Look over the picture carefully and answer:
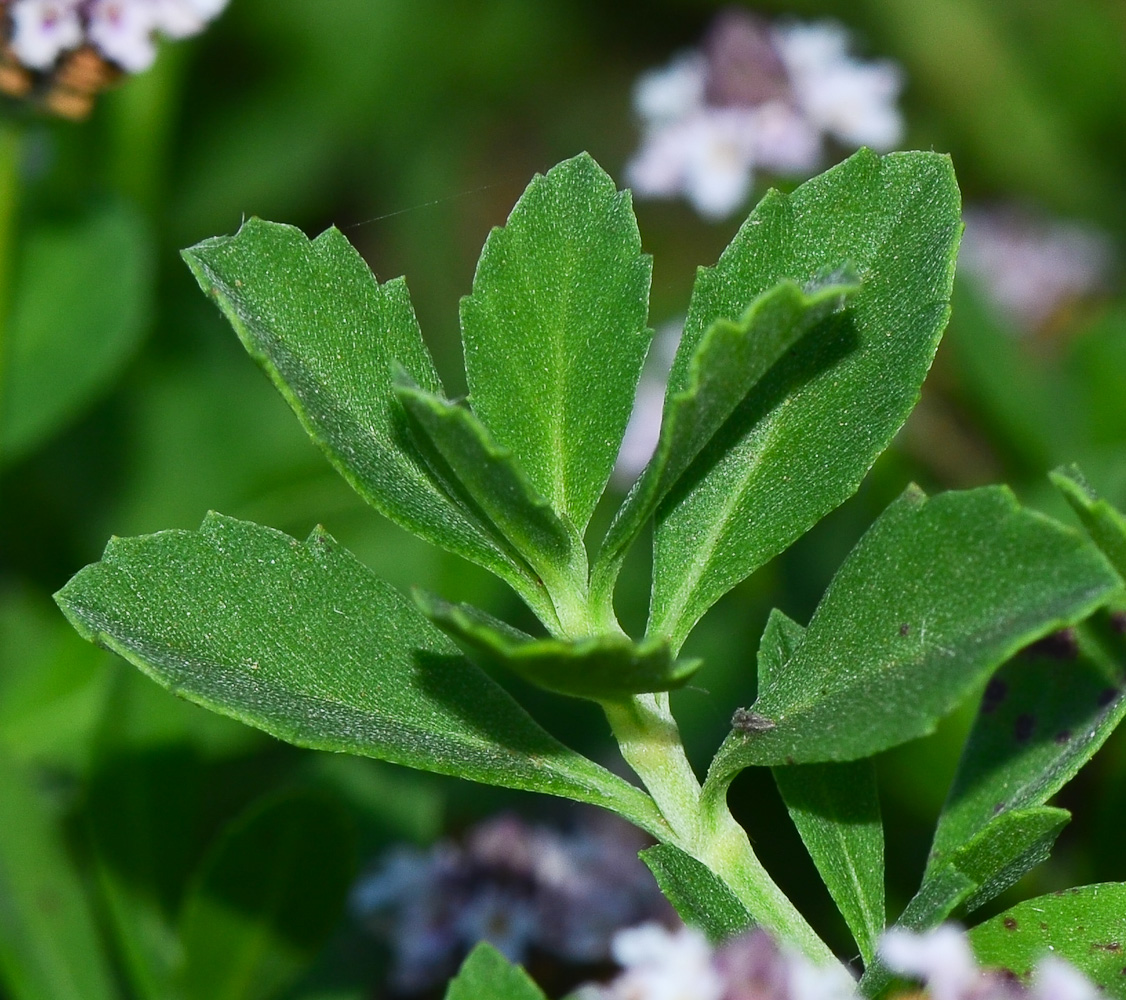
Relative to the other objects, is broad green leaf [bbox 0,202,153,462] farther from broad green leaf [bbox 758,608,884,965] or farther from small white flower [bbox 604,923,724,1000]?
small white flower [bbox 604,923,724,1000]

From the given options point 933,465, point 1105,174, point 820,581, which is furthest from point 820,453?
point 1105,174

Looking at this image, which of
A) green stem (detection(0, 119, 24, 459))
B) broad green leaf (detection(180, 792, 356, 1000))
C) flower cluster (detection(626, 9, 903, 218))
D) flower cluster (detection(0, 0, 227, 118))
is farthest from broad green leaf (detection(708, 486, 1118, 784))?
flower cluster (detection(626, 9, 903, 218))

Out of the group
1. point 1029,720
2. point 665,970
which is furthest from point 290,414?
point 665,970

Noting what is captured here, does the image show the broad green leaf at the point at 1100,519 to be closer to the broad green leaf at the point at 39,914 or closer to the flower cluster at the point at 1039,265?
the broad green leaf at the point at 39,914

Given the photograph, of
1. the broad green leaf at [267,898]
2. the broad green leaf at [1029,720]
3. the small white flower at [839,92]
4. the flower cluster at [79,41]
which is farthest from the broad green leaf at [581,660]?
the small white flower at [839,92]

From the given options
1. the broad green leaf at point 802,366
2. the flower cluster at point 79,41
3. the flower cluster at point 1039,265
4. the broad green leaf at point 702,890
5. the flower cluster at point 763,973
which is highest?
the flower cluster at point 79,41
